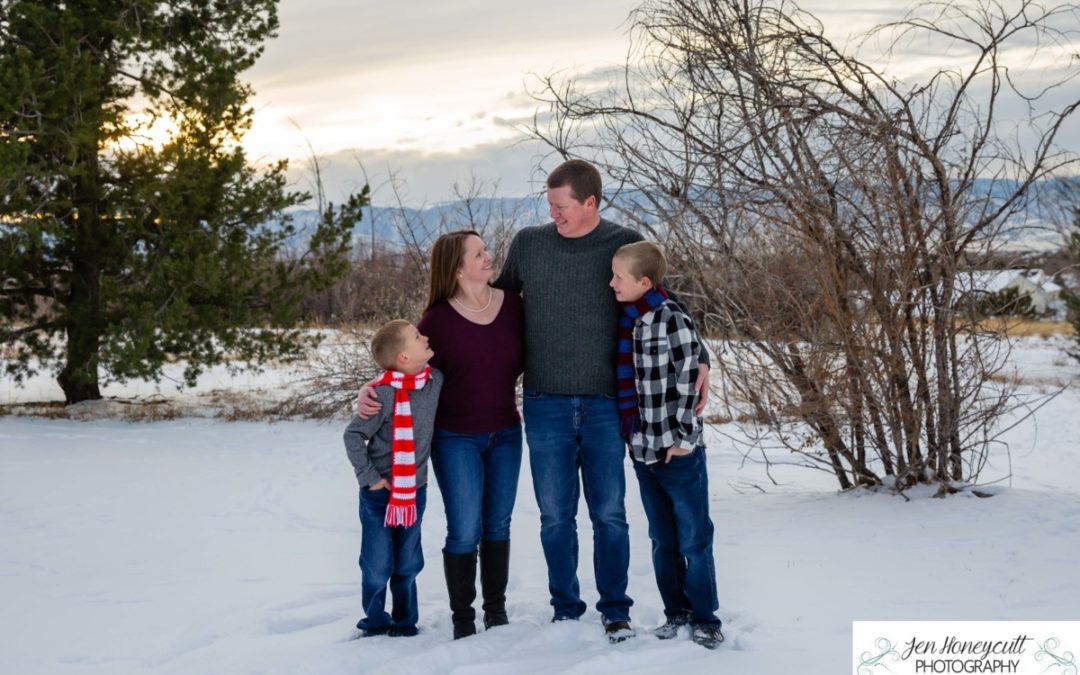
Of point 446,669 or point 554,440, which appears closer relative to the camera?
point 446,669

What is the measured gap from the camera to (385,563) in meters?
4.25

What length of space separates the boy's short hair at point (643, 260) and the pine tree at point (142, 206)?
8229 millimetres

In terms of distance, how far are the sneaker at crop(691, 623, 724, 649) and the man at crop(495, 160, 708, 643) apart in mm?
253

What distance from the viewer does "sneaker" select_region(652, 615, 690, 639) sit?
13.3 feet

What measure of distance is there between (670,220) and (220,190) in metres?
6.90

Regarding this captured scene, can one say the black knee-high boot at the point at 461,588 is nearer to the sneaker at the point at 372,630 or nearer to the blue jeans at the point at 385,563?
the blue jeans at the point at 385,563

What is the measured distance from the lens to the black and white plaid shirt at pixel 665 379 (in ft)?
12.7

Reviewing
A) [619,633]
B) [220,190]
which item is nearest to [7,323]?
[220,190]

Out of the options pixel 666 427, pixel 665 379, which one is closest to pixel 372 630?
pixel 666 427

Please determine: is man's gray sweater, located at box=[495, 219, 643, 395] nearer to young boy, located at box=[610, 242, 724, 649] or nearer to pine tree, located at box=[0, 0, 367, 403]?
young boy, located at box=[610, 242, 724, 649]

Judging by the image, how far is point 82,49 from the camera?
11562 mm

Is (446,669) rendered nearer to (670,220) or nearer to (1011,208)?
(670,220)

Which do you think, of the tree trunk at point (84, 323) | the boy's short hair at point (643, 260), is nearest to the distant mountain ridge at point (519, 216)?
the tree trunk at point (84, 323)

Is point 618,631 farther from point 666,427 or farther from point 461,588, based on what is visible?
point 666,427
